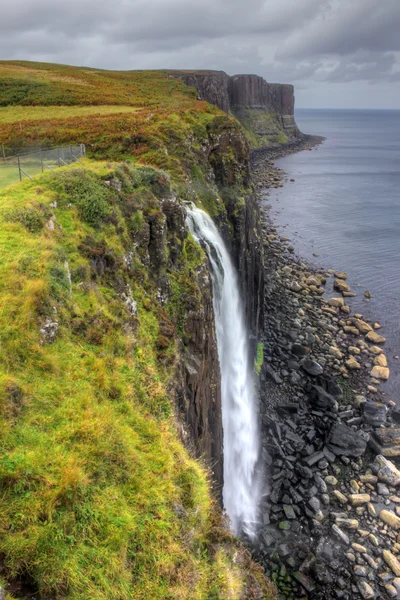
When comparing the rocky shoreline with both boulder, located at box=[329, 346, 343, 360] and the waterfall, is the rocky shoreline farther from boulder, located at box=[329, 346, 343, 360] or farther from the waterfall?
the waterfall

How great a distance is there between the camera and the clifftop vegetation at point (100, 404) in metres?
7.72

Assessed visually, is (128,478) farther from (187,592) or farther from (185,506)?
(187,592)

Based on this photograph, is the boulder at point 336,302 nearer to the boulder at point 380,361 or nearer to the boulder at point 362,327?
the boulder at point 362,327

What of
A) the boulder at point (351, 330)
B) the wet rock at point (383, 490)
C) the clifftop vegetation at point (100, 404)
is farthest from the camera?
the boulder at point (351, 330)

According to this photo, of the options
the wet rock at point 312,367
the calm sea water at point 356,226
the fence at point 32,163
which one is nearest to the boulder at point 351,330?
the calm sea water at point 356,226

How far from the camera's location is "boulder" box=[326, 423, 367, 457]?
29.1 m

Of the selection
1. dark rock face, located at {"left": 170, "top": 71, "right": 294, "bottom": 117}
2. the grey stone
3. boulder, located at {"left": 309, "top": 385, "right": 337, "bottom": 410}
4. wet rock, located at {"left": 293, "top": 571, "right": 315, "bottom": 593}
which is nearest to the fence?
the grey stone

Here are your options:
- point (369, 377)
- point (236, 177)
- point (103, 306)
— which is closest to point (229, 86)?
point (236, 177)

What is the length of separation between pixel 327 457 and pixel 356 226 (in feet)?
206

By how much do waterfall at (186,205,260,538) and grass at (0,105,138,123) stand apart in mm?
24232

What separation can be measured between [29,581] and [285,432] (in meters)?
26.0

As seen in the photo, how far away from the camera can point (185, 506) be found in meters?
9.72

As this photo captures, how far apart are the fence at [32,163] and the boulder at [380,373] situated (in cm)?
3233

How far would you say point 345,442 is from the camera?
29594 mm
